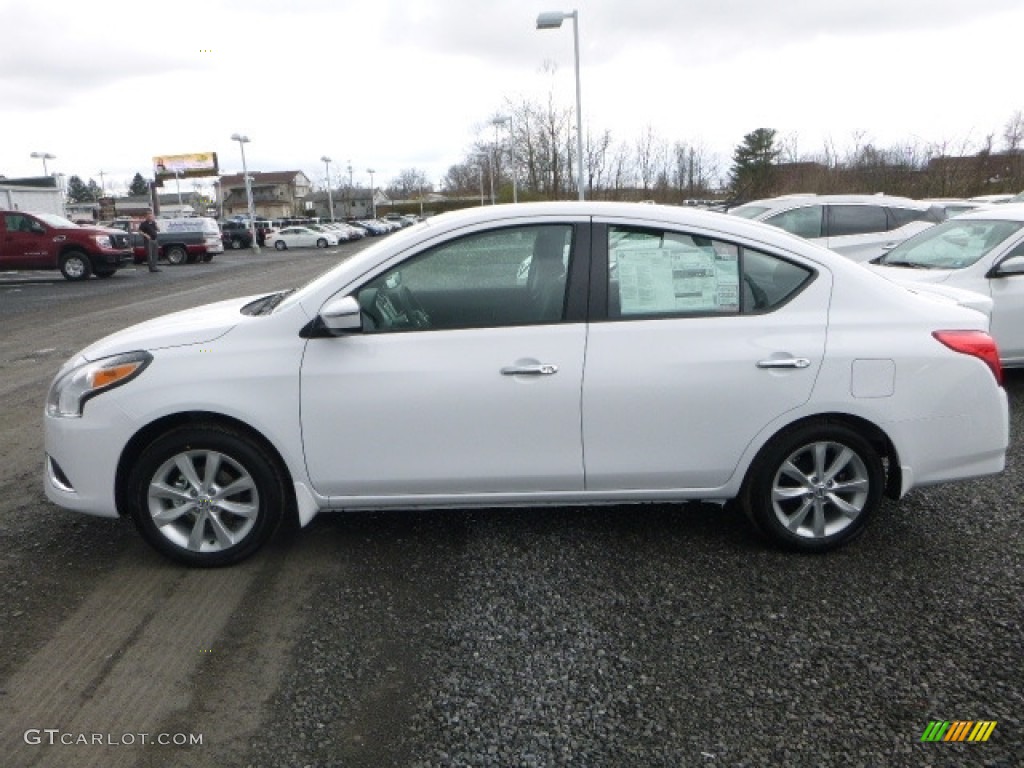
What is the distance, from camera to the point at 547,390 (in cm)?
381

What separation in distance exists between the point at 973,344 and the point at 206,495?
3.65m

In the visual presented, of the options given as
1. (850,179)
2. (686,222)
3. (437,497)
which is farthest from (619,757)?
(850,179)

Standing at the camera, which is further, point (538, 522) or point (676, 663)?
point (538, 522)

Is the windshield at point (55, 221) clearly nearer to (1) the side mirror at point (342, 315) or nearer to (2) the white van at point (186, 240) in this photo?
(2) the white van at point (186, 240)

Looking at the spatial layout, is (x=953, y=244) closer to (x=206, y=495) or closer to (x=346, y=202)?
(x=206, y=495)

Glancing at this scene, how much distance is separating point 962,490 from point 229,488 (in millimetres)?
4072

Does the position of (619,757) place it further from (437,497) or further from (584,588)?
(437,497)

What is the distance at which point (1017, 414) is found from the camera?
21.2 feet

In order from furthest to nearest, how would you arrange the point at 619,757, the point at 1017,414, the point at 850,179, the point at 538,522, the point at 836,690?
the point at 850,179 → the point at 1017,414 → the point at 538,522 → the point at 836,690 → the point at 619,757

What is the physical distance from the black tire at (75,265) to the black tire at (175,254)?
9010 millimetres

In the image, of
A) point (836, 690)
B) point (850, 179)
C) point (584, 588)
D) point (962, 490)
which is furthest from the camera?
point (850, 179)

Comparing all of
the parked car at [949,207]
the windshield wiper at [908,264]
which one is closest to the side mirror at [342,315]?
the windshield wiper at [908,264]

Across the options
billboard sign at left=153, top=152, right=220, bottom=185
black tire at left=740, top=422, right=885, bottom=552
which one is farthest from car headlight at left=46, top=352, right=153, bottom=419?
billboard sign at left=153, top=152, right=220, bottom=185

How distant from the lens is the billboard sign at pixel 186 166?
270ft
